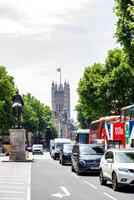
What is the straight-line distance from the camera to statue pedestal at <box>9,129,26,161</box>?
4712cm

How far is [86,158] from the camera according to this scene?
1106 inches

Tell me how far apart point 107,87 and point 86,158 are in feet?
102

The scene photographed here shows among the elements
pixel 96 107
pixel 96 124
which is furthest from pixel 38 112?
pixel 96 124

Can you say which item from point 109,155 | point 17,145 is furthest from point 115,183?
point 17,145

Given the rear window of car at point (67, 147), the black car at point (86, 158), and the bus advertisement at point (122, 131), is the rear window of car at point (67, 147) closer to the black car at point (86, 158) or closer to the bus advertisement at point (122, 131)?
the bus advertisement at point (122, 131)

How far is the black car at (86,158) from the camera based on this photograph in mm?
27800

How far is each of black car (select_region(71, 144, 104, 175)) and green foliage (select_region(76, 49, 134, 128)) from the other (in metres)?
26.2

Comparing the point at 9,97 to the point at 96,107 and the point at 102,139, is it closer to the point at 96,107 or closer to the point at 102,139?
the point at 96,107

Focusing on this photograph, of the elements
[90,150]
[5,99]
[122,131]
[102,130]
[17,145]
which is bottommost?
[90,150]

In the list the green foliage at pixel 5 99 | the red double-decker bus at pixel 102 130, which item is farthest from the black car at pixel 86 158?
the green foliage at pixel 5 99

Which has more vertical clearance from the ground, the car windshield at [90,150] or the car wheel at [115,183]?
the car windshield at [90,150]

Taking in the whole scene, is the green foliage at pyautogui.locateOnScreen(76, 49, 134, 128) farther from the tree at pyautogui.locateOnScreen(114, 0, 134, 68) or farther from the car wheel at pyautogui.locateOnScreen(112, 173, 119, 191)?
the car wheel at pyautogui.locateOnScreen(112, 173, 119, 191)

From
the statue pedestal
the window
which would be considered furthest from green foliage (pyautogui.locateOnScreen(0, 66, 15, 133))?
the window

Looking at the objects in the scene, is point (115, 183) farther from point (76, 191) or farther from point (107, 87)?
point (107, 87)
